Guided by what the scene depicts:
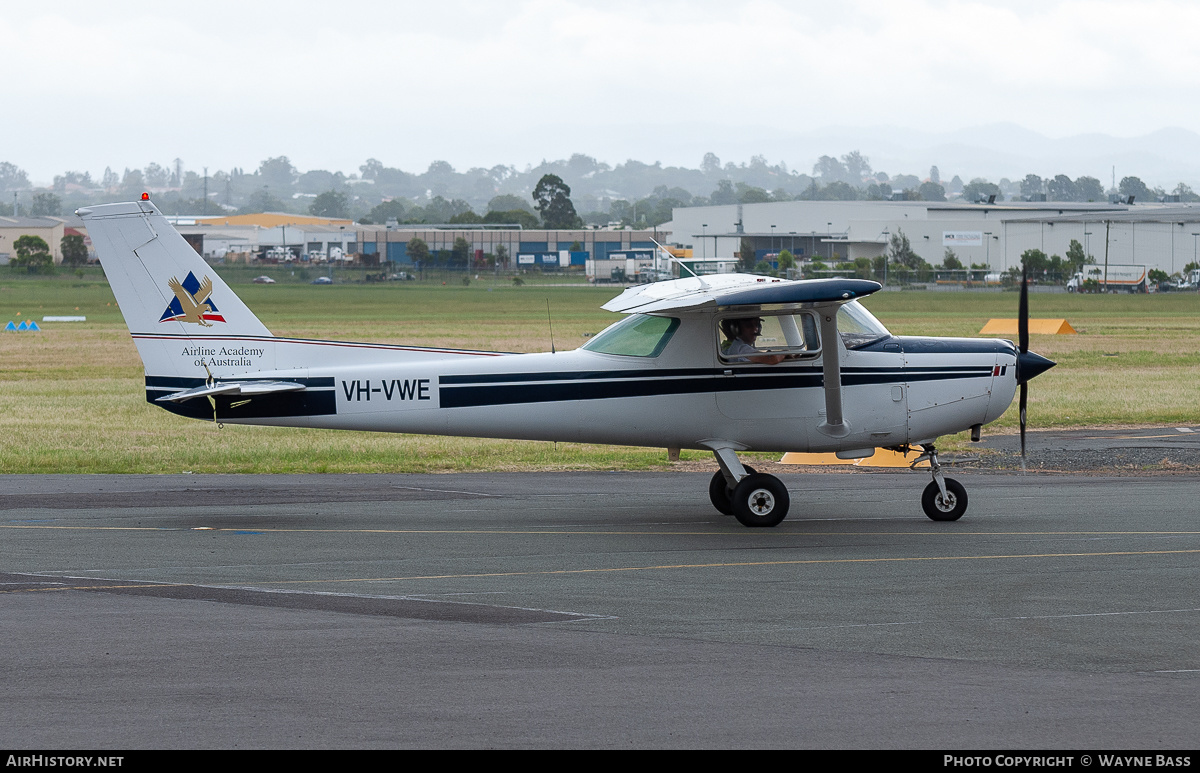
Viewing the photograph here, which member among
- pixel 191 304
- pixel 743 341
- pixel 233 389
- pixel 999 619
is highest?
pixel 191 304

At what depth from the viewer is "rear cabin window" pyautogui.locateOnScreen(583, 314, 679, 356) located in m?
13.1

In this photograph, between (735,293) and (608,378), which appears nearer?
(735,293)

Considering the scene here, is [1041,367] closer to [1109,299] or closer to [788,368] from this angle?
[788,368]

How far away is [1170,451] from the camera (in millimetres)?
18734

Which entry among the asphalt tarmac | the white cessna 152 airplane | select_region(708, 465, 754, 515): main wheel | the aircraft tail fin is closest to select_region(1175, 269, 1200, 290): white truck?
the asphalt tarmac

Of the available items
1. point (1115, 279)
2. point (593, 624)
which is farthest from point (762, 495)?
point (1115, 279)

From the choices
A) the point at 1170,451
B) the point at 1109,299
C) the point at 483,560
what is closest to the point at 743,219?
the point at 1109,299

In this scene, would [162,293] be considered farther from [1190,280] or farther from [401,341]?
[1190,280]

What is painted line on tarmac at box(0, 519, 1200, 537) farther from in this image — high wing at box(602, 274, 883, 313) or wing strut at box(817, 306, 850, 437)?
high wing at box(602, 274, 883, 313)

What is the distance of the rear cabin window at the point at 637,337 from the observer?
1307cm

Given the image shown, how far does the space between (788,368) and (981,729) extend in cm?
694

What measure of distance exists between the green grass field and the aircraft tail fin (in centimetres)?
492

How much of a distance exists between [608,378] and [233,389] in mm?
3856

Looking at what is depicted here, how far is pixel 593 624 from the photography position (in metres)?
8.59
